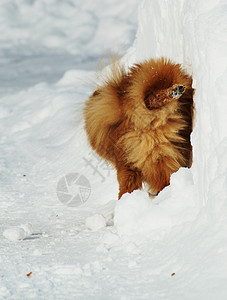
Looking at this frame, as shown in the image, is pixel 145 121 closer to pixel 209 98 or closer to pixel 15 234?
pixel 209 98

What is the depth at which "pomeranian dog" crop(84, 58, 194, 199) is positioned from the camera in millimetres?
1671

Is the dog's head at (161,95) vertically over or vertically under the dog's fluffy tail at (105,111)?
over

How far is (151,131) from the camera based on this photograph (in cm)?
179

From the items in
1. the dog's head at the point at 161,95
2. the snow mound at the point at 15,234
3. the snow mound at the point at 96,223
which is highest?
the dog's head at the point at 161,95

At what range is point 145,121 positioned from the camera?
1.76 metres

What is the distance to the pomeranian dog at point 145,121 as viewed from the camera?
1.67m

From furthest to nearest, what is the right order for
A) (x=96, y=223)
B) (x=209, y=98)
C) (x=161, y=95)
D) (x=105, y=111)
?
(x=105, y=111) → (x=96, y=223) → (x=161, y=95) → (x=209, y=98)

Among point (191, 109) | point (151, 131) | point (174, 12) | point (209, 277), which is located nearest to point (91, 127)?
point (151, 131)

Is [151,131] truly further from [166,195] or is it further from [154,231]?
[154,231]

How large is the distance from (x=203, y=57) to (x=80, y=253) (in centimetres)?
77

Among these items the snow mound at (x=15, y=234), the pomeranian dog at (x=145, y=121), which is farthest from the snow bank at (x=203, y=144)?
the snow mound at (x=15, y=234)

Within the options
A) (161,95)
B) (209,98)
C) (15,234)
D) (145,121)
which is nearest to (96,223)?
(15,234)

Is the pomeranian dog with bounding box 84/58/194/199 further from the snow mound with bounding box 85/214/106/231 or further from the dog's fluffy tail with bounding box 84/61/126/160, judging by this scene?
the snow mound with bounding box 85/214/106/231

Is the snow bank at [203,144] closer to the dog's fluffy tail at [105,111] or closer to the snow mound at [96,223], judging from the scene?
the snow mound at [96,223]
